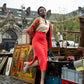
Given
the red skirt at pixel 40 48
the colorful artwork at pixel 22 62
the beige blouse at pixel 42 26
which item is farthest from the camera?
the colorful artwork at pixel 22 62

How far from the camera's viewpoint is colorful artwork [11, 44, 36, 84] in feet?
12.5

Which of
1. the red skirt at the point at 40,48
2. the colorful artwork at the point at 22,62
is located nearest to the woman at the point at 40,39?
the red skirt at the point at 40,48

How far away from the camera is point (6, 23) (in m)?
26.0

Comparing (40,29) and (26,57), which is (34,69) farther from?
(40,29)

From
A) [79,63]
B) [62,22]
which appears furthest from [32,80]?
[62,22]

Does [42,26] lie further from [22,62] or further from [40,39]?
[22,62]

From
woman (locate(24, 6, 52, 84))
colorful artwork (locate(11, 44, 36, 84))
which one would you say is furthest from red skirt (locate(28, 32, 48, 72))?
colorful artwork (locate(11, 44, 36, 84))

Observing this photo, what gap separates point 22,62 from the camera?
14.4ft

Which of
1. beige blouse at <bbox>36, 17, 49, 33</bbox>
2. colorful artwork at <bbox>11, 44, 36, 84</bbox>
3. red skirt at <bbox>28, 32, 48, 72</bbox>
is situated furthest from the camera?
colorful artwork at <bbox>11, 44, 36, 84</bbox>

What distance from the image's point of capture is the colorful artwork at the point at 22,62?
3825 millimetres

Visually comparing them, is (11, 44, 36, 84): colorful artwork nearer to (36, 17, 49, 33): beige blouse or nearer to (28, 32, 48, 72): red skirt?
(28, 32, 48, 72): red skirt

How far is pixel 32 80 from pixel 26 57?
759mm

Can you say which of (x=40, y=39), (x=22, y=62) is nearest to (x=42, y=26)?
(x=40, y=39)

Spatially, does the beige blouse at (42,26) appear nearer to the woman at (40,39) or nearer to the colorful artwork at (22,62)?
the woman at (40,39)
